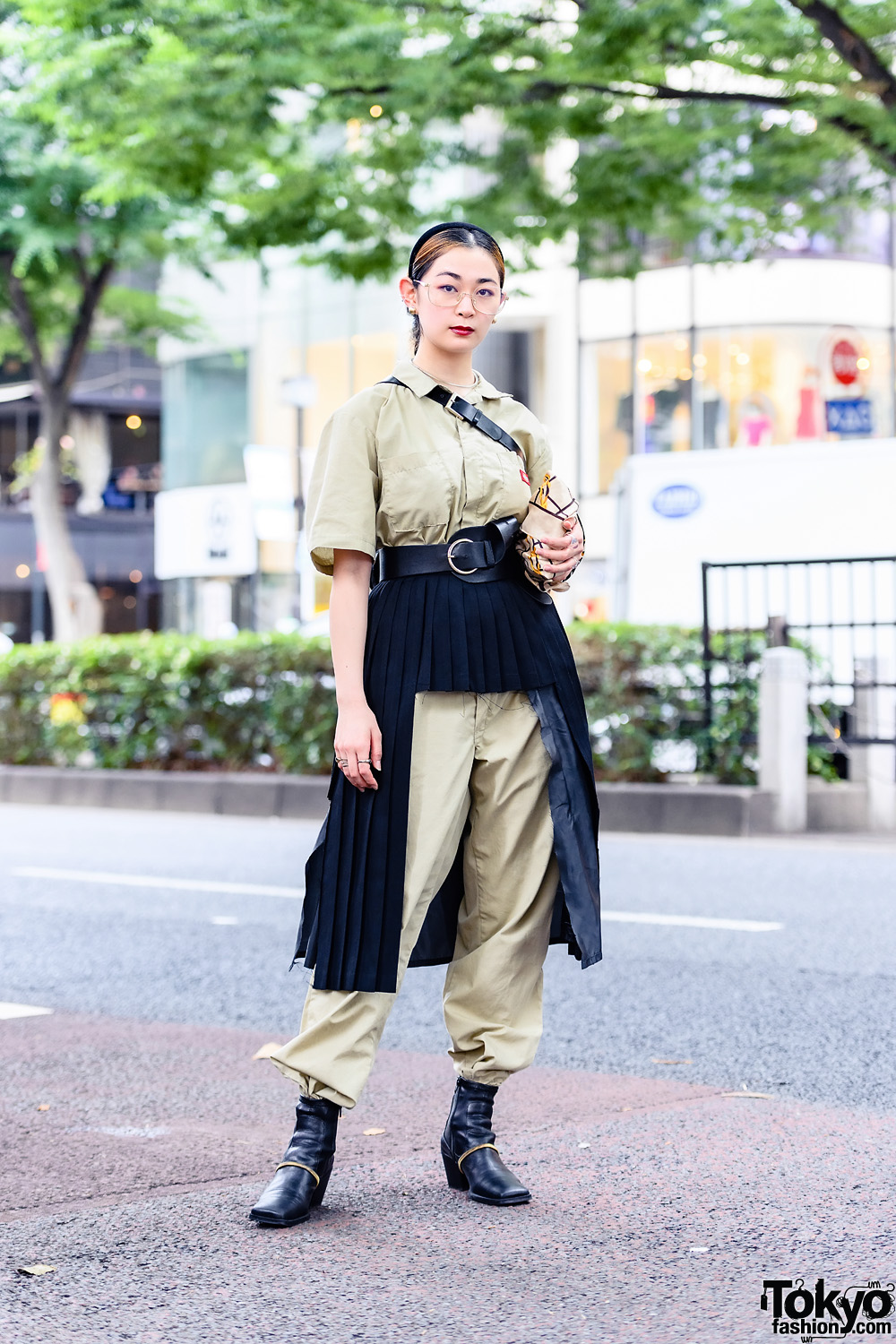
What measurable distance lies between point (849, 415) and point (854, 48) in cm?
1447

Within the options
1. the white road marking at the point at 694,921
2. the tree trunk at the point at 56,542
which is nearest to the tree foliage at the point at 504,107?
the white road marking at the point at 694,921

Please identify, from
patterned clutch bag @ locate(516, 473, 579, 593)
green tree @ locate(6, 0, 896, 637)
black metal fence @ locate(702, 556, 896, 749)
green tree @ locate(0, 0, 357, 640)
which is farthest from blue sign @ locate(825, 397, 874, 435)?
patterned clutch bag @ locate(516, 473, 579, 593)

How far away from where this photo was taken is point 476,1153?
3.39m

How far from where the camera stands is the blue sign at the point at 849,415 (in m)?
24.2

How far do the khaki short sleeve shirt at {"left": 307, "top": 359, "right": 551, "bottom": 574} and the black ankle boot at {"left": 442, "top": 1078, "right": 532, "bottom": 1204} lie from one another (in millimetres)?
1092

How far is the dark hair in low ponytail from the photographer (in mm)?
3430

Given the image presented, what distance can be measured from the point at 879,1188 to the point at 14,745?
13.5 m

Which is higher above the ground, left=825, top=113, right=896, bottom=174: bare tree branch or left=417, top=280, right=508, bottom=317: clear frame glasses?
left=825, top=113, right=896, bottom=174: bare tree branch

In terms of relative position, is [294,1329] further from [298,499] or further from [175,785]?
[298,499]

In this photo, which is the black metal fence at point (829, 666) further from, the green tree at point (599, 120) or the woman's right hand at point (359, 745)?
the woman's right hand at point (359, 745)

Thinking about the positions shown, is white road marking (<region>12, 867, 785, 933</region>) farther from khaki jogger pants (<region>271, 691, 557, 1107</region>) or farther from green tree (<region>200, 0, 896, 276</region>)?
green tree (<region>200, 0, 896, 276</region>)

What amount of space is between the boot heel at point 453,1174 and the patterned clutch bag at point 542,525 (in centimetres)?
115

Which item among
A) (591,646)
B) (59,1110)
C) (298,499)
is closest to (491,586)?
(59,1110)

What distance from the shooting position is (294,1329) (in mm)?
2656
